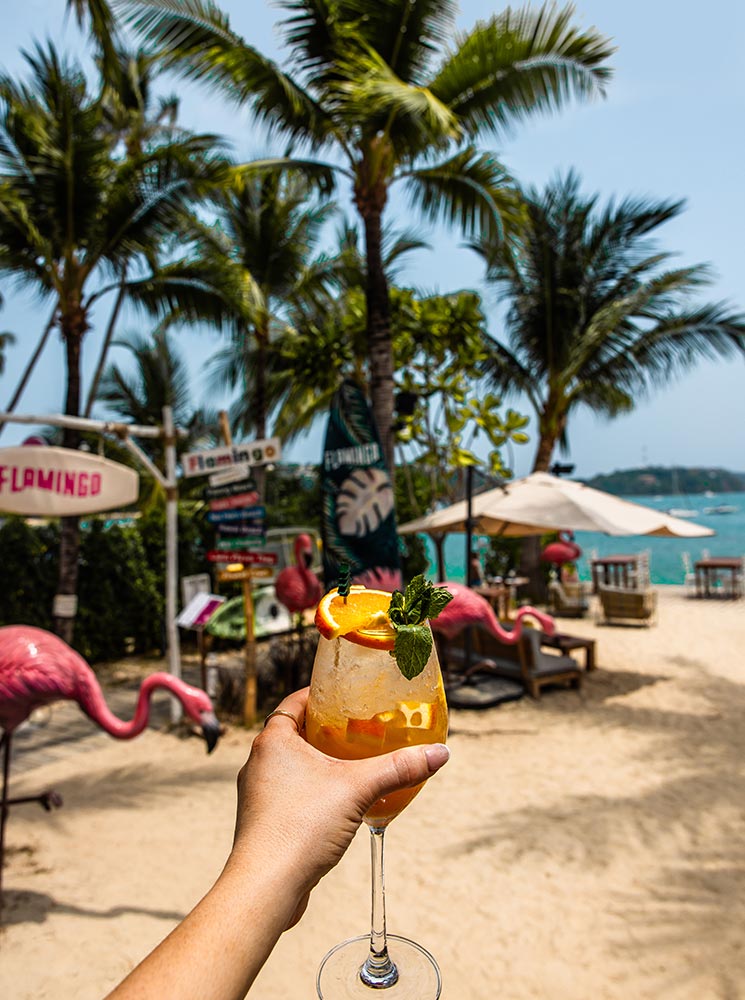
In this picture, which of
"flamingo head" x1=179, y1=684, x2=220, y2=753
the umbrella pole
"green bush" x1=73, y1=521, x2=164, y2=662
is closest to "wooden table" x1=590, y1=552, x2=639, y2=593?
the umbrella pole

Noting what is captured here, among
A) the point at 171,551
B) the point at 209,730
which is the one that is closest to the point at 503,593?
the point at 171,551

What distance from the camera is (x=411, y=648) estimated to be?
37.1 inches

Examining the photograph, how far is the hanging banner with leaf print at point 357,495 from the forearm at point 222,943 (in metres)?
5.72

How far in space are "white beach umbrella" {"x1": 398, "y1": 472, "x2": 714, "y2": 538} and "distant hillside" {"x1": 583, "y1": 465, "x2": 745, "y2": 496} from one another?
7832cm

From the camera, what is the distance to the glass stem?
985 millimetres

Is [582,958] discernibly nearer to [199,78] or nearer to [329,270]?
[199,78]

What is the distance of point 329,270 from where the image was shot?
11641mm

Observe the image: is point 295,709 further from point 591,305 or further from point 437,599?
point 591,305

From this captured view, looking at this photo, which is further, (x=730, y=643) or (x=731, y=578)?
(x=731, y=578)

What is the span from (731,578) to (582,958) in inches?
542

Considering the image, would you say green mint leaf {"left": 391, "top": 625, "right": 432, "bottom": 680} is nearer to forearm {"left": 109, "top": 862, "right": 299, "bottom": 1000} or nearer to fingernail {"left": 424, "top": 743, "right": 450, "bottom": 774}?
fingernail {"left": 424, "top": 743, "right": 450, "bottom": 774}

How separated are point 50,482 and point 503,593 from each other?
8.25m

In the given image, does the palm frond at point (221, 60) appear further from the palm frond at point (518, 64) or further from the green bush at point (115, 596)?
the green bush at point (115, 596)

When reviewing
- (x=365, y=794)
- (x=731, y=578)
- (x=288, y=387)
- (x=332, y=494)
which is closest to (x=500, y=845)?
(x=332, y=494)
